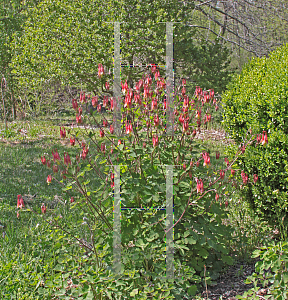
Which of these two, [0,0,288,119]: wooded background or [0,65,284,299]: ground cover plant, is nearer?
[0,65,284,299]: ground cover plant

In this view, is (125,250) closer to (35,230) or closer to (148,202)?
(148,202)

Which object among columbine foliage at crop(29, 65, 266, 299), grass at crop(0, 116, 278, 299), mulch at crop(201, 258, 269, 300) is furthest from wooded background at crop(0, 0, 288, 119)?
mulch at crop(201, 258, 269, 300)

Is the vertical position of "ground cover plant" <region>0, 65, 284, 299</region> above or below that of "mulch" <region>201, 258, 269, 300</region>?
above

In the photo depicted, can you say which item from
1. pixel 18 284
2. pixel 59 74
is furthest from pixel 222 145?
pixel 18 284

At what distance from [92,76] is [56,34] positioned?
1.71m

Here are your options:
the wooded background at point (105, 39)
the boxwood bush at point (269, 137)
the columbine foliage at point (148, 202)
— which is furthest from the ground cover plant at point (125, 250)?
the wooded background at point (105, 39)

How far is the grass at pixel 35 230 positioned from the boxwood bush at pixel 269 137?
219 mm

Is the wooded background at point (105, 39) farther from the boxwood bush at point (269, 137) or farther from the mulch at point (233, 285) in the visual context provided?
the mulch at point (233, 285)

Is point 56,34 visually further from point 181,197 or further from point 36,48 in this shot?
point 181,197

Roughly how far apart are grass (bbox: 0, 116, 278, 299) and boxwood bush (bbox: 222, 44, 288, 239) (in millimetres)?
219

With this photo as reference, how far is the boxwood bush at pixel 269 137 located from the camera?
2.99 meters

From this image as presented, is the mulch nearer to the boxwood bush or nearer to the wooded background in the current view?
the boxwood bush

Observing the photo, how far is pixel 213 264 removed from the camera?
2.69 meters

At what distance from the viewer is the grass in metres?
2.40
